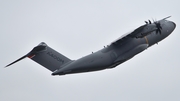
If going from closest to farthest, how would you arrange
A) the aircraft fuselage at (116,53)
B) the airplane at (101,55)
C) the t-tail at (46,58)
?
the aircraft fuselage at (116,53)
the airplane at (101,55)
the t-tail at (46,58)

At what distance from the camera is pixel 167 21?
137 feet

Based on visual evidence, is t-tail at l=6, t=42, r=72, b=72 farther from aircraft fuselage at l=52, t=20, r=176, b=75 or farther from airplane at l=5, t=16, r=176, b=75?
aircraft fuselage at l=52, t=20, r=176, b=75

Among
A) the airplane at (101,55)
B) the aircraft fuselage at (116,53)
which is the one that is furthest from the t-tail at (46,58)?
the aircraft fuselage at (116,53)

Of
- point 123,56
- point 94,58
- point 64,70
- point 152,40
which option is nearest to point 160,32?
point 152,40

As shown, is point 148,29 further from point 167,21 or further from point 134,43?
point 167,21

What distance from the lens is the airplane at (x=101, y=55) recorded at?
35906mm

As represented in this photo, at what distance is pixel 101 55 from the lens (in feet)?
121

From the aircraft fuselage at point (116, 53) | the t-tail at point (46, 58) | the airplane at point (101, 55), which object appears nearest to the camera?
the aircraft fuselage at point (116, 53)

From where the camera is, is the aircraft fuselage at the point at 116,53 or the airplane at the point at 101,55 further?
the airplane at the point at 101,55

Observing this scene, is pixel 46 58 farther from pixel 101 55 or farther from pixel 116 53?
pixel 116 53

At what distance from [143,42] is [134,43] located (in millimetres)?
1099

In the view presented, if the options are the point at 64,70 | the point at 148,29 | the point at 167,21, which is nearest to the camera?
the point at 64,70

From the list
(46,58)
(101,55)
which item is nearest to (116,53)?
(101,55)

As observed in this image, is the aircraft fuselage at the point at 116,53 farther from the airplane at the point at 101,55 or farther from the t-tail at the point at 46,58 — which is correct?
the t-tail at the point at 46,58
